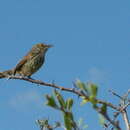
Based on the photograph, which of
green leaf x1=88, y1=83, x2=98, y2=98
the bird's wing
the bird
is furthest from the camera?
the bird's wing

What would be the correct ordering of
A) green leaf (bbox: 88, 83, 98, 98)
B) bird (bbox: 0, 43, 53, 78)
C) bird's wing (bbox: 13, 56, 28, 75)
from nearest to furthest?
1. green leaf (bbox: 88, 83, 98, 98)
2. bird (bbox: 0, 43, 53, 78)
3. bird's wing (bbox: 13, 56, 28, 75)

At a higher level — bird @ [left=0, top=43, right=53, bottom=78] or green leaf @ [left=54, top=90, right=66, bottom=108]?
bird @ [left=0, top=43, right=53, bottom=78]

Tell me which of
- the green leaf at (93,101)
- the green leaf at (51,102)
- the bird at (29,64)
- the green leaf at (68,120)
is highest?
the bird at (29,64)

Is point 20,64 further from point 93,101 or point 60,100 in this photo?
point 93,101

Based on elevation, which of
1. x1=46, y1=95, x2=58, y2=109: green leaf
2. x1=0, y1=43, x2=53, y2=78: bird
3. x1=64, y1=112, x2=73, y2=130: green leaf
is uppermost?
x1=0, y1=43, x2=53, y2=78: bird

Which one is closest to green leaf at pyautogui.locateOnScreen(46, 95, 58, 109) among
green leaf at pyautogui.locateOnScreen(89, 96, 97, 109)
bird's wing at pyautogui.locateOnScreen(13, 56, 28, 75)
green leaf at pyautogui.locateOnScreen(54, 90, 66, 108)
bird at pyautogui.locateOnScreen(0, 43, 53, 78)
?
green leaf at pyautogui.locateOnScreen(54, 90, 66, 108)

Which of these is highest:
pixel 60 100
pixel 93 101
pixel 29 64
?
→ pixel 29 64

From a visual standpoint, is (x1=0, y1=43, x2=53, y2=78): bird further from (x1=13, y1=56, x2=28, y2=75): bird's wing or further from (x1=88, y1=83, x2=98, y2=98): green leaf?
(x1=88, y1=83, x2=98, y2=98): green leaf

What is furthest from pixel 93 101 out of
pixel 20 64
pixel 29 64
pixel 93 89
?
pixel 20 64

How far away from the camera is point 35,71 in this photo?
406 inches

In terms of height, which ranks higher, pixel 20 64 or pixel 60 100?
pixel 20 64

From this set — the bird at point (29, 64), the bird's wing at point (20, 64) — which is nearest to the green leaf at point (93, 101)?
the bird at point (29, 64)

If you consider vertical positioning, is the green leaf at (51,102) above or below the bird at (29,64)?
below

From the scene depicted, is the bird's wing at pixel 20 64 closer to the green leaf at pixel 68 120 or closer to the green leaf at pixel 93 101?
the green leaf at pixel 68 120
